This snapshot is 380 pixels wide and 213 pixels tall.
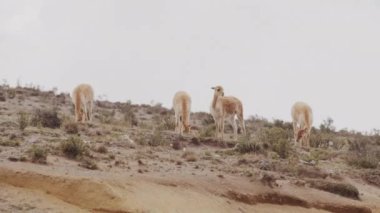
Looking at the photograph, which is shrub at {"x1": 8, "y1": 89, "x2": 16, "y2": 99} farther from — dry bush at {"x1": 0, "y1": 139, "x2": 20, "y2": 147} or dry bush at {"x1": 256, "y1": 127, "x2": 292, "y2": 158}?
dry bush at {"x1": 0, "y1": 139, "x2": 20, "y2": 147}

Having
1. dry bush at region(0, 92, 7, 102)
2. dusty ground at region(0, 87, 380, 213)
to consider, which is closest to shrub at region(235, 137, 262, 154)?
dusty ground at region(0, 87, 380, 213)

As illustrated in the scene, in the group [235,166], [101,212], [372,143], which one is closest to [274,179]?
[235,166]

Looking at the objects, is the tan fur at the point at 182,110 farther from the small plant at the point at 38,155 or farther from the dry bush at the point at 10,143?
the small plant at the point at 38,155

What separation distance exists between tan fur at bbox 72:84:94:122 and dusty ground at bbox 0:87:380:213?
1872 mm

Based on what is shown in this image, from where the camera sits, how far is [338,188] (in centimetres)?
2152

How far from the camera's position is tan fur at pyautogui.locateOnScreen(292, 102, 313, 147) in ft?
94.6

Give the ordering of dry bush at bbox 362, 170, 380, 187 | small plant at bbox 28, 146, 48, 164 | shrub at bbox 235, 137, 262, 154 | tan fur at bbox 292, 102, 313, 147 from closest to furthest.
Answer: small plant at bbox 28, 146, 48, 164 < dry bush at bbox 362, 170, 380, 187 < shrub at bbox 235, 137, 262, 154 < tan fur at bbox 292, 102, 313, 147

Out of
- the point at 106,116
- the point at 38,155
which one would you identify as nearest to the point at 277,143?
the point at 38,155

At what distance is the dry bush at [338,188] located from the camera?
844 inches

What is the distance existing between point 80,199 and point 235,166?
267 inches

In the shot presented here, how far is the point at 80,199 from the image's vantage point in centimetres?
1570

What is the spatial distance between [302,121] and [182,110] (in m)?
4.68

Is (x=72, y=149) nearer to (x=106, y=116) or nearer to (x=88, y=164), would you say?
(x=88, y=164)

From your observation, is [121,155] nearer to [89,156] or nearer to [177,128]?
[89,156]
